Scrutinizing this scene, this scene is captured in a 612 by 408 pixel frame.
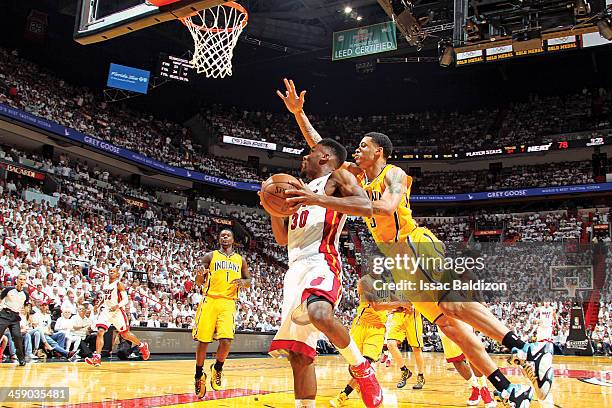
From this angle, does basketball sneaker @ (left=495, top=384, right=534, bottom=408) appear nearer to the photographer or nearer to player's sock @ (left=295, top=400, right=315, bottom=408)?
player's sock @ (left=295, top=400, right=315, bottom=408)

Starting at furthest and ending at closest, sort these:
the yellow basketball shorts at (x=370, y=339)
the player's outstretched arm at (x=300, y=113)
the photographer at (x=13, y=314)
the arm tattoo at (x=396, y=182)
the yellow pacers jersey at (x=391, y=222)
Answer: the photographer at (x=13, y=314) < the yellow basketball shorts at (x=370, y=339) < the player's outstretched arm at (x=300, y=113) < the yellow pacers jersey at (x=391, y=222) < the arm tattoo at (x=396, y=182)

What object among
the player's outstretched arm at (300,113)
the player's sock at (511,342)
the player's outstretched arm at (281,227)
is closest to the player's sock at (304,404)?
the player's outstretched arm at (281,227)

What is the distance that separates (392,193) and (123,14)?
4399 millimetres

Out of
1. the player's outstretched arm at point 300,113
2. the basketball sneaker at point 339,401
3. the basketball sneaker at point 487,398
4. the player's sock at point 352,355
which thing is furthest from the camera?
the basketball sneaker at point 339,401

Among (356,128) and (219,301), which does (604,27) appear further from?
(356,128)

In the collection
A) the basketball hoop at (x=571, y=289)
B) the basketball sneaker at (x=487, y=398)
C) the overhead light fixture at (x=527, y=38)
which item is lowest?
the basketball sneaker at (x=487, y=398)

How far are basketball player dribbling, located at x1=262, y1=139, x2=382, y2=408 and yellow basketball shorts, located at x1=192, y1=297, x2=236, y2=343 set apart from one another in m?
3.16

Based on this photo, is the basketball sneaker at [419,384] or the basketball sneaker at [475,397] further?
the basketball sneaker at [419,384]

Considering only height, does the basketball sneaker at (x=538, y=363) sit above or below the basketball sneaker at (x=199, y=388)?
above

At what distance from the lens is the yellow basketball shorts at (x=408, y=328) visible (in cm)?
883

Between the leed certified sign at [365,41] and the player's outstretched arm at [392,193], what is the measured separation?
15.4 metres

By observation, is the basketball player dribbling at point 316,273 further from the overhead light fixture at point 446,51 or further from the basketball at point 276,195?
the overhead light fixture at point 446,51

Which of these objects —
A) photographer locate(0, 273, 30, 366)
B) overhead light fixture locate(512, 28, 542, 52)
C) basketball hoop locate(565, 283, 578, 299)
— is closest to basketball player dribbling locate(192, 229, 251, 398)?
photographer locate(0, 273, 30, 366)

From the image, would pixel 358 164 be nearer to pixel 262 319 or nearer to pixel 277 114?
pixel 262 319
